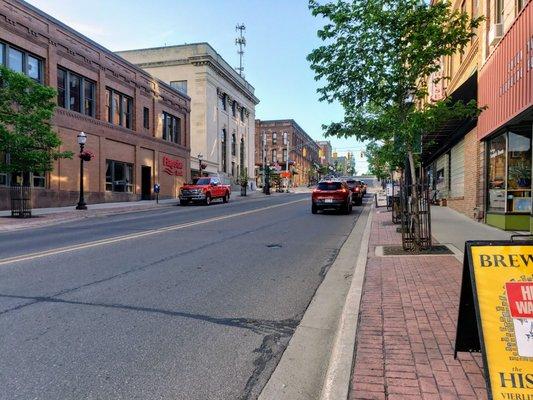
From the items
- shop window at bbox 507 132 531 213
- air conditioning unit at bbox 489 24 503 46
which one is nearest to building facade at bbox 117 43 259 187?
air conditioning unit at bbox 489 24 503 46

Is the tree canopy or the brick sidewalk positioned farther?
the tree canopy

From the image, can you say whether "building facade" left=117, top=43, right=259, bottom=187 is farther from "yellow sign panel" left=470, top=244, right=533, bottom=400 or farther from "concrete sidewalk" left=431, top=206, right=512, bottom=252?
"yellow sign panel" left=470, top=244, right=533, bottom=400

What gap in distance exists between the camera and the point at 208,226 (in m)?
15.5

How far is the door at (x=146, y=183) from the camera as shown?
121ft

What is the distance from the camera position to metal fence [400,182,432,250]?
31.4ft

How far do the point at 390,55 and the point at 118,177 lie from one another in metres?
26.4

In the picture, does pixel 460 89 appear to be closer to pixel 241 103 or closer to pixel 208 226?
pixel 208 226

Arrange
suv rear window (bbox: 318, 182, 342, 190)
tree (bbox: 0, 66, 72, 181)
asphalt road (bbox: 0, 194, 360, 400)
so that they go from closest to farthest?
1. asphalt road (bbox: 0, 194, 360, 400)
2. tree (bbox: 0, 66, 72, 181)
3. suv rear window (bbox: 318, 182, 342, 190)

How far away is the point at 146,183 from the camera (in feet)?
123

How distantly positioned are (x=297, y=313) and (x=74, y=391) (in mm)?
2842

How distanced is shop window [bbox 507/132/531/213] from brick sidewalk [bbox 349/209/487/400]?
6.84 meters

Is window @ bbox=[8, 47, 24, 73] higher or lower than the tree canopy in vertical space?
higher

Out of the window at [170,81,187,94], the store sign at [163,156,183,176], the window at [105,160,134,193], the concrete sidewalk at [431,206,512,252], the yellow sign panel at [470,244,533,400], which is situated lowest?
the concrete sidewalk at [431,206,512,252]

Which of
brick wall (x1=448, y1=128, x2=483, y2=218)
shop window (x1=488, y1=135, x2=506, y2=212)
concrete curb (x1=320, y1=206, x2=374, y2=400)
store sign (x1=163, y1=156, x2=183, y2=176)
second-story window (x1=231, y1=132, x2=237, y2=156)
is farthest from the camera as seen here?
second-story window (x1=231, y1=132, x2=237, y2=156)
